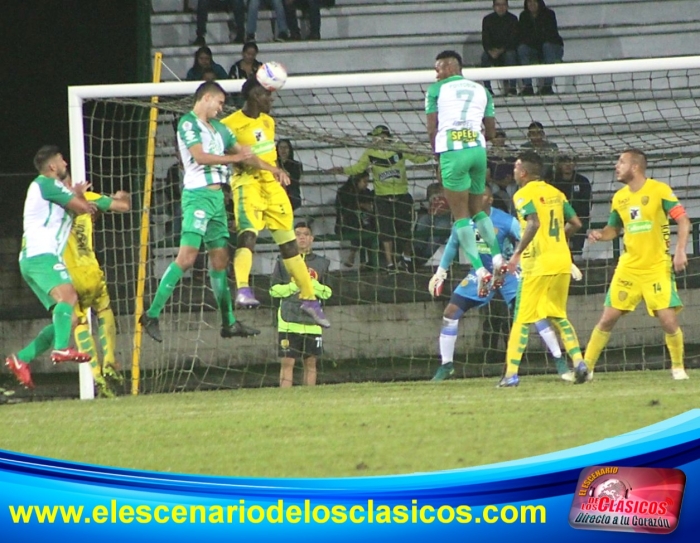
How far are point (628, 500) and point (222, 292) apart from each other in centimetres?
460

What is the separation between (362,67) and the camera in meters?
12.9

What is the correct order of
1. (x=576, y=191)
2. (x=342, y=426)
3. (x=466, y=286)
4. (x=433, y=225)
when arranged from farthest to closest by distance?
1. (x=576, y=191)
2. (x=433, y=225)
3. (x=466, y=286)
4. (x=342, y=426)

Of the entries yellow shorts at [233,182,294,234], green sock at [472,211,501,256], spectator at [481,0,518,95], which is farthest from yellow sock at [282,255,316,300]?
spectator at [481,0,518,95]

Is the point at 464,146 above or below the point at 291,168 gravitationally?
above

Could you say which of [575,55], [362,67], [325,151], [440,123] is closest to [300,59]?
[362,67]

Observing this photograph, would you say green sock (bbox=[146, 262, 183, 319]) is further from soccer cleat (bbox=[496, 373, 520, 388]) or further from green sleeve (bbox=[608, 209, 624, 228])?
green sleeve (bbox=[608, 209, 624, 228])

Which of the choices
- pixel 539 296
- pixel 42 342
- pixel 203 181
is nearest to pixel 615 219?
pixel 539 296

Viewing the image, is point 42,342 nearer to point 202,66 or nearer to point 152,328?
point 152,328

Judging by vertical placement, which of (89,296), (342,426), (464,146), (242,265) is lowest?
(342,426)

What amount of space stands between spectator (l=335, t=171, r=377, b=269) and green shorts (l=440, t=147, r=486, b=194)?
240 centimetres

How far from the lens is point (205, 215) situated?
7785 mm

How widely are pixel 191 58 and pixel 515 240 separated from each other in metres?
5.38

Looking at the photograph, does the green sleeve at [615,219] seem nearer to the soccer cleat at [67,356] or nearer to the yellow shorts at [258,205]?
the yellow shorts at [258,205]

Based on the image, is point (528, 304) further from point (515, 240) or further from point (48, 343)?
point (48, 343)
